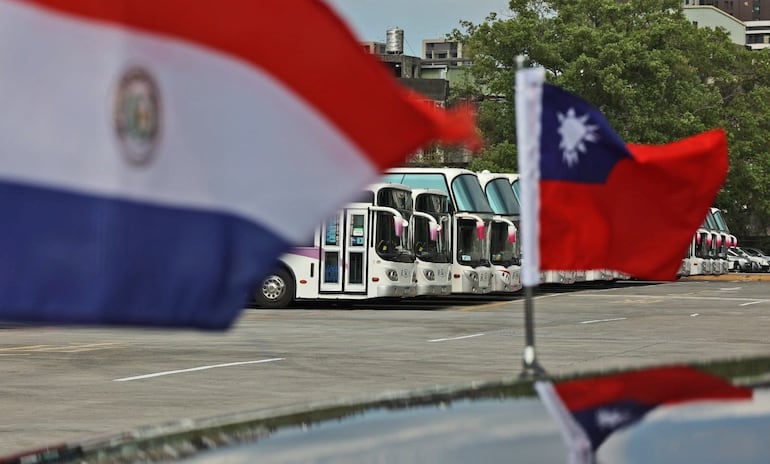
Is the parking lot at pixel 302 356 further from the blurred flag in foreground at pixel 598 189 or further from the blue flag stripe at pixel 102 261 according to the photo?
the blue flag stripe at pixel 102 261

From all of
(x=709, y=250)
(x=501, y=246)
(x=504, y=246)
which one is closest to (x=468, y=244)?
(x=501, y=246)

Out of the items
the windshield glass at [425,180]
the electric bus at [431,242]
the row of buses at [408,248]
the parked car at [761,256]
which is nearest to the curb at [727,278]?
the parked car at [761,256]

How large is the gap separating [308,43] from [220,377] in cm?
1344

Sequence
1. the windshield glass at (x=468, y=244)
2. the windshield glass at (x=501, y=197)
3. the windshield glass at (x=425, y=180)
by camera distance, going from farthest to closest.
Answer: the windshield glass at (x=501, y=197)
the windshield glass at (x=425, y=180)
the windshield glass at (x=468, y=244)

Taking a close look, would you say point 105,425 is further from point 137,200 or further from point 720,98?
point 720,98

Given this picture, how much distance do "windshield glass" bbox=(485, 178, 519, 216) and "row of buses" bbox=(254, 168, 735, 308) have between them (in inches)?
17.3

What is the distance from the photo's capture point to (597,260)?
192 inches

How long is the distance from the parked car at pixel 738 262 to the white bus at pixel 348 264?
179 feet

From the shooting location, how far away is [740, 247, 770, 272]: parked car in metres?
89.2

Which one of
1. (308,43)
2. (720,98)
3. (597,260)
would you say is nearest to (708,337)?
(597,260)

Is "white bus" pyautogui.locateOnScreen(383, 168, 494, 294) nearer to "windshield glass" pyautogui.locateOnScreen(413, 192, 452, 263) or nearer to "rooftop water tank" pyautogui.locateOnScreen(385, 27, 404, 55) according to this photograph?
"windshield glass" pyautogui.locateOnScreen(413, 192, 452, 263)

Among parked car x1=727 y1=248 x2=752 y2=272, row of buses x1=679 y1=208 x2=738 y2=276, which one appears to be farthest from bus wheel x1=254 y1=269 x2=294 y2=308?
parked car x1=727 y1=248 x2=752 y2=272

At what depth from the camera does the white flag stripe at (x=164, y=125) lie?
2906mm

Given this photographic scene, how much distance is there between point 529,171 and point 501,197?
3823 cm
